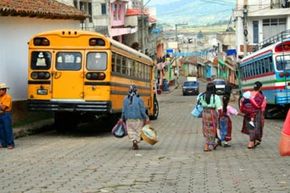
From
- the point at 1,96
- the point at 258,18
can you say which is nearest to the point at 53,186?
the point at 1,96

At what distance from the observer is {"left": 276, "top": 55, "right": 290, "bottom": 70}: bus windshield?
23438 mm

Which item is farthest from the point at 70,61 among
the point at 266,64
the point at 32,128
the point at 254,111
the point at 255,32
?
the point at 255,32

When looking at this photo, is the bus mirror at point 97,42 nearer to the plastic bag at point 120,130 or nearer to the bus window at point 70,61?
the bus window at point 70,61

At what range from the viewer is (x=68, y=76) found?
57.4 feet

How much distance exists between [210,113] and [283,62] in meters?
10.6

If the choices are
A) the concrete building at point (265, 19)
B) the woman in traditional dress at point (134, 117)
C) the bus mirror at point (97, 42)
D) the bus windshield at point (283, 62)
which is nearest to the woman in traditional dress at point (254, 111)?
the woman in traditional dress at point (134, 117)

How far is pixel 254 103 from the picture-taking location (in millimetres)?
14281

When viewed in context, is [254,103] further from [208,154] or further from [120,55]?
[120,55]

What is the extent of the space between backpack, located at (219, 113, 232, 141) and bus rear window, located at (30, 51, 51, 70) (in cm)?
573

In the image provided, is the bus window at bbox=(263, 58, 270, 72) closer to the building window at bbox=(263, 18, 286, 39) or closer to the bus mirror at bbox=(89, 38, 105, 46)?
the bus mirror at bbox=(89, 38, 105, 46)

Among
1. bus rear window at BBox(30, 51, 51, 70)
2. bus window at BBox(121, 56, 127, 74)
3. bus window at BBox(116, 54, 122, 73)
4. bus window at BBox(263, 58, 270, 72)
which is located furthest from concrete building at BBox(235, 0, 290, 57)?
bus rear window at BBox(30, 51, 51, 70)

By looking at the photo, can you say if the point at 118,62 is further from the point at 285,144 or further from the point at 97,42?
the point at 285,144

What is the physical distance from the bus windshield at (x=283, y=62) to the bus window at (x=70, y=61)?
9.31 meters

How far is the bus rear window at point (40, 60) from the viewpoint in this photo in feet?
58.1
